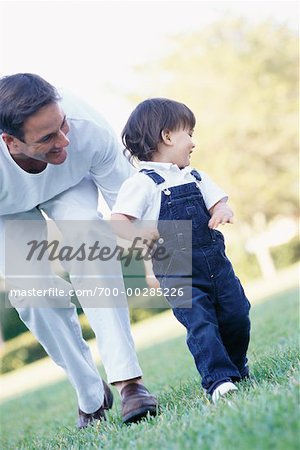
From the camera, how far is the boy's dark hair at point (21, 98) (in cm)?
332

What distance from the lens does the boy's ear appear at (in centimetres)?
347

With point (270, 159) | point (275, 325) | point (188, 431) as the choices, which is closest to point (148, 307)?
point (270, 159)

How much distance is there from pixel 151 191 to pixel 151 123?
1.08 feet

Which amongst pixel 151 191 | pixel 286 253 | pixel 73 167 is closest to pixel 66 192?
pixel 73 167

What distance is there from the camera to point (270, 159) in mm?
25969

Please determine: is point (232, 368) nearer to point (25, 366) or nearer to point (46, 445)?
point (46, 445)

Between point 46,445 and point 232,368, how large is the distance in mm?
1023

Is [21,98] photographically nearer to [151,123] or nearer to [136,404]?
[151,123]

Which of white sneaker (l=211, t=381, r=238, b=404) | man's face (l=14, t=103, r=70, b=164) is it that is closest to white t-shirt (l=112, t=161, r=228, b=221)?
man's face (l=14, t=103, r=70, b=164)

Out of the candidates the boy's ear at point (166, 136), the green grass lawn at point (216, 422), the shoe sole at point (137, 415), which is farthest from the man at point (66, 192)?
the boy's ear at point (166, 136)

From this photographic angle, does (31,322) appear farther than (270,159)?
No

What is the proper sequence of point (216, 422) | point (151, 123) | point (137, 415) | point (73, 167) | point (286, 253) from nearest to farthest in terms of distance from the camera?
1. point (216, 422)
2. point (137, 415)
3. point (151, 123)
4. point (73, 167)
5. point (286, 253)

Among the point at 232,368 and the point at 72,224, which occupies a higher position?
the point at 72,224

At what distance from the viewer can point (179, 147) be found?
349 centimetres
